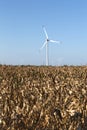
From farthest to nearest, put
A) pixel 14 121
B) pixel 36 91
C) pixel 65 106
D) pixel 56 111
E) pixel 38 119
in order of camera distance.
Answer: pixel 36 91 < pixel 65 106 < pixel 56 111 < pixel 38 119 < pixel 14 121

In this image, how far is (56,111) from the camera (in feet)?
27.5

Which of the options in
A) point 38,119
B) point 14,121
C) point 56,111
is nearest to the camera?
point 14,121

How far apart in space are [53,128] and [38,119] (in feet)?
1.15

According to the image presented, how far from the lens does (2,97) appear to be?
9.51m

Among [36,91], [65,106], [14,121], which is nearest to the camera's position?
[14,121]

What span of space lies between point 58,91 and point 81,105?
1.74 m

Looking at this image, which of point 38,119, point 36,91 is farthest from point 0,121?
point 36,91

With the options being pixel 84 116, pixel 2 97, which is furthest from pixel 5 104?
pixel 84 116

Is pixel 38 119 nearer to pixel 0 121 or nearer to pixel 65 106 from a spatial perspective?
pixel 0 121

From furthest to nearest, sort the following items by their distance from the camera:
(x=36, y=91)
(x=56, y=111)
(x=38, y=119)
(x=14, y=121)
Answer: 1. (x=36, y=91)
2. (x=56, y=111)
3. (x=38, y=119)
4. (x=14, y=121)

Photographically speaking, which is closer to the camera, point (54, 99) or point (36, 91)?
point (54, 99)

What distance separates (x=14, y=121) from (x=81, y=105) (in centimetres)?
238

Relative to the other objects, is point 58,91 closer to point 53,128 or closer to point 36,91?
point 36,91

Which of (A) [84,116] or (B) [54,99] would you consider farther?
(B) [54,99]
